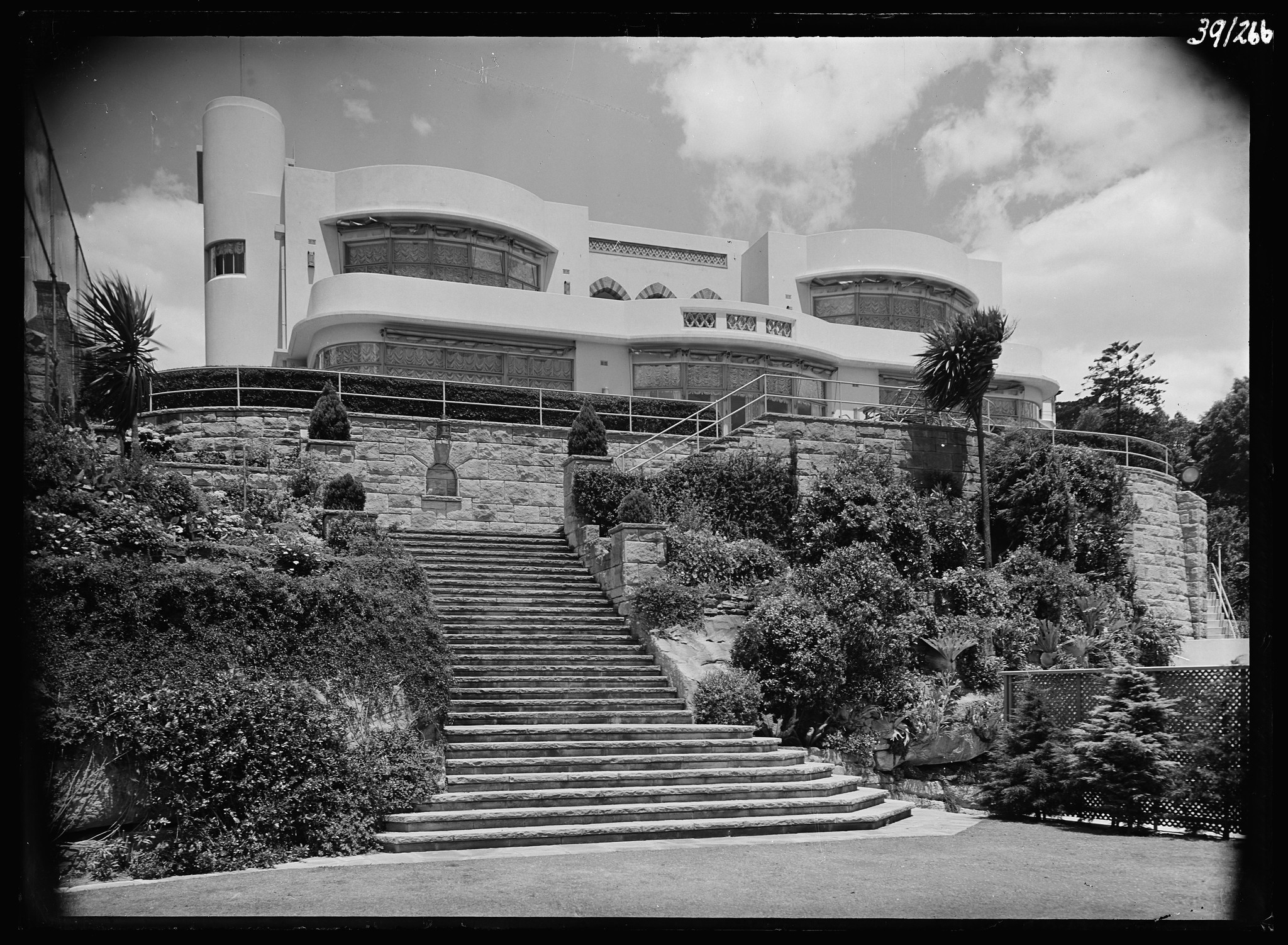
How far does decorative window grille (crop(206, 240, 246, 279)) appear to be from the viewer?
2572 cm

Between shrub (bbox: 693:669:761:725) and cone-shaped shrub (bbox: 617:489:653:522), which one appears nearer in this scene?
shrub (bbox: 693:669:761:725)

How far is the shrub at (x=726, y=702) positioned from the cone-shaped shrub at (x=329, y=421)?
8535 mm

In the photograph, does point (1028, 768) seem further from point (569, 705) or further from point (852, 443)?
point (852, 443)

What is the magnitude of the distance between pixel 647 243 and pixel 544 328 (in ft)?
19.9

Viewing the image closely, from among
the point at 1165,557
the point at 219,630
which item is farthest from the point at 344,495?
the point at 1165,557

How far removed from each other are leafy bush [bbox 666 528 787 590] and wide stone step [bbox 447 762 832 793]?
144 inches

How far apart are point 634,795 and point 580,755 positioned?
99 cm

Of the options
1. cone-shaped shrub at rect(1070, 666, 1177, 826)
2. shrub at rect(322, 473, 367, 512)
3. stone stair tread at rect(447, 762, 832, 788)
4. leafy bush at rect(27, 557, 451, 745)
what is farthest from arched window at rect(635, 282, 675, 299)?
cone-shaped shrub at rect(1070, 666, 1177, 826)

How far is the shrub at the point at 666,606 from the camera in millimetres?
14078

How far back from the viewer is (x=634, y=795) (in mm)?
10680

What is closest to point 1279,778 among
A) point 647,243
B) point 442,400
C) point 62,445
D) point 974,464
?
point 62,445

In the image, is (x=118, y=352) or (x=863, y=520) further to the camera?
(x=863, y=520)

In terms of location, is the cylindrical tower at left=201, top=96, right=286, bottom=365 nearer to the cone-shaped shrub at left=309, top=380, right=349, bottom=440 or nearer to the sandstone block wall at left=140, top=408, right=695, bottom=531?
the sandstone block wall at left=140, top=408, right=695, bottom=531

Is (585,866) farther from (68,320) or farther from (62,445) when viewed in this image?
(68,320)
